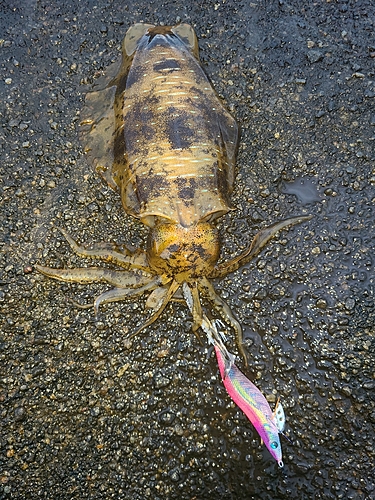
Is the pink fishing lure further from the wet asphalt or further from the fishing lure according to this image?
the fishing lure

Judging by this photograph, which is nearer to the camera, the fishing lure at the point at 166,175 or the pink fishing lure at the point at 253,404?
the pink fishing lure at the point at 253,404

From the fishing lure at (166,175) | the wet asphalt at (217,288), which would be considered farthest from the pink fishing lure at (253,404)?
the fishing lure at (166,175)

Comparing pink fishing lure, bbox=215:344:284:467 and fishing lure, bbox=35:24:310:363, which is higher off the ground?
fishing lure, bbox=35:24:310:363

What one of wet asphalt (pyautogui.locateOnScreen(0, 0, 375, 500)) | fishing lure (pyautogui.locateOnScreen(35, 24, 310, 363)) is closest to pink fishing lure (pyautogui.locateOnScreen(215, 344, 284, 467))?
wet asphalt (pyautogui.locateOnScreen(0, 0, 375, 500))

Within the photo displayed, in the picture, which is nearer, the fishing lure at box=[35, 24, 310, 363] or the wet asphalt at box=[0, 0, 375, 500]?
the wet asphalt at box=[0, 0, 375, 500]

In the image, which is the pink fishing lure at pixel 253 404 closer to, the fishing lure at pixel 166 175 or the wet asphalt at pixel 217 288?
the wet asphalt at pixel 217 288

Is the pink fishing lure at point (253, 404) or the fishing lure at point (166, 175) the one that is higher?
the fishing lure at point (166, 175)
